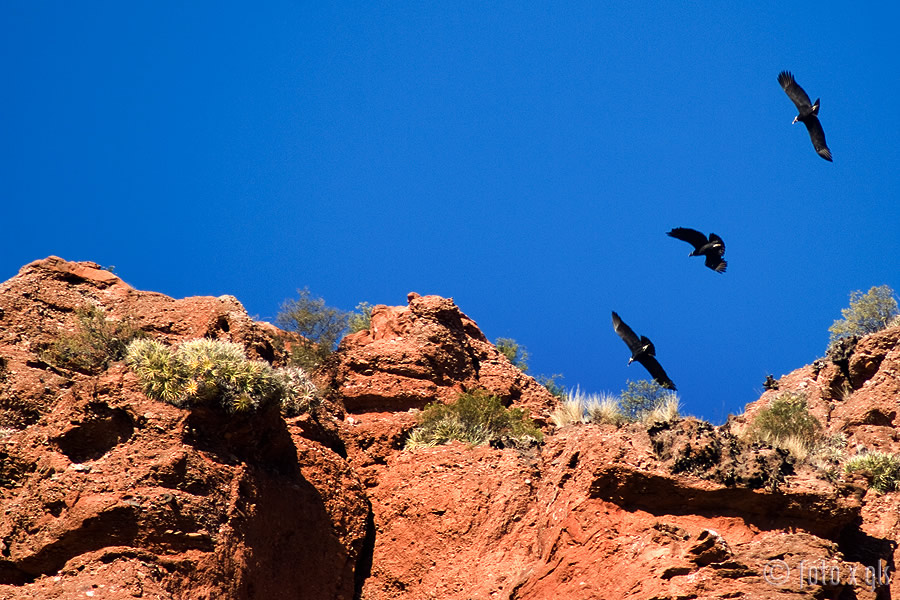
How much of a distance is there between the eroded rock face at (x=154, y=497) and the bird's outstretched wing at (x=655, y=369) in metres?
6.31

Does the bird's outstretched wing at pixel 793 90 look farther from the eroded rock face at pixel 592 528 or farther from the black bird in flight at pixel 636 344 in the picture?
the eroded rock face at pixel 592 528

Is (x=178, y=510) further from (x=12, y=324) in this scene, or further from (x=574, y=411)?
(x=574, y=411)

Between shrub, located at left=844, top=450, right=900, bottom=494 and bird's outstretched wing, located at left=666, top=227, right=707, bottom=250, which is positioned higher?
bird's outstretched wing, located at left=666, top=227, right=707, bottom=250

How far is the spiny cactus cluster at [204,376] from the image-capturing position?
13.0 metres

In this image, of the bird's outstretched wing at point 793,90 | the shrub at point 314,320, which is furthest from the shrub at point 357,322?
the bird's outstretched wing at point 793,90

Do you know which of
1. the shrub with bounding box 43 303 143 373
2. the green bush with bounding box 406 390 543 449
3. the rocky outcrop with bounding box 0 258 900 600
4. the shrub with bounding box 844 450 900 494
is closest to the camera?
the rocky outcrop with bounding box 0 258 900 600

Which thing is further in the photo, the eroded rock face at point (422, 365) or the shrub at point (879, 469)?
the eroded rock face at point (422, 365)

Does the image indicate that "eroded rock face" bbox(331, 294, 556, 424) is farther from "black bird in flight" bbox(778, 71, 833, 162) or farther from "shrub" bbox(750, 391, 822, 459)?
"black bird in flight" bbox(778, 71, 833, 162)

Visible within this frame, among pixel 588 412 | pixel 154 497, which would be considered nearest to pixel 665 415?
pixel 588 412

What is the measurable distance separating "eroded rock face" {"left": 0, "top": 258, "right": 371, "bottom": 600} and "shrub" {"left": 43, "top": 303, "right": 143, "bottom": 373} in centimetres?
27

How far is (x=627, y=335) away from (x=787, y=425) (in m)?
3.42

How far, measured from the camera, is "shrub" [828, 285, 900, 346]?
939 inches

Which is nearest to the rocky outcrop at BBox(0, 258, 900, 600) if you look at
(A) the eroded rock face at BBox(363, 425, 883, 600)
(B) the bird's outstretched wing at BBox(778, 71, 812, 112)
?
(A) the eroded rock face at BBox(363, 425, 883, 600)

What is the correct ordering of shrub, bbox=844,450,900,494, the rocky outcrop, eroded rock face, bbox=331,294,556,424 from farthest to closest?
eroded rock face, bbox=331,294,556,424 → shrub, bbox=844,450,900,494 → the rocky outcrop
